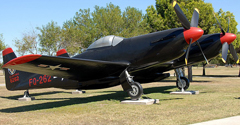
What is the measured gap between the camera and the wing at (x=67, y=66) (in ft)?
24.1

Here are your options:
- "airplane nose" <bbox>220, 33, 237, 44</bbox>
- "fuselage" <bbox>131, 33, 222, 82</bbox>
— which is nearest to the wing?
"fuselage" <bbox>131, 33, 222, 82</bbox>

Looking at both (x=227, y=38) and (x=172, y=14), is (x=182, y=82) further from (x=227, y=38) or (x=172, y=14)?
(x=172, y=14)

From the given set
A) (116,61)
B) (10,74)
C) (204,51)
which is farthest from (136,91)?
(10,74)

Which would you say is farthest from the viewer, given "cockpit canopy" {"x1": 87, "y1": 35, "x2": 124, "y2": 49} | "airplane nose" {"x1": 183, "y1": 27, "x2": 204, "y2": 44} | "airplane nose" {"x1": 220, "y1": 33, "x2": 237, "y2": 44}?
"airplane nose" {"x1": 220, "y1": 33, "x2": 237, "y2": 44}

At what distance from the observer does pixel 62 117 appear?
7.25 metres

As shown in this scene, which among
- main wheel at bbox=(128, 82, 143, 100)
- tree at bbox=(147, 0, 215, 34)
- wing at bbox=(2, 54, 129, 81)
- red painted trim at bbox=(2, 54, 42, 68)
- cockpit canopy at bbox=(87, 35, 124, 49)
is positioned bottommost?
main wheel at bbox=(128, 82, 143, 100)

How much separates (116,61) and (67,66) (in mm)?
2177

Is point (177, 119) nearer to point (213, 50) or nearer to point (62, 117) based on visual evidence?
point (62, 117)

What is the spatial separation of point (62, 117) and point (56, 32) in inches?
1010

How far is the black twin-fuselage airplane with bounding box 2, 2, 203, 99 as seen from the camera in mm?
8508

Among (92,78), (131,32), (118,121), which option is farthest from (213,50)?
(131,32)

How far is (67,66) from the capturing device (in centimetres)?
876

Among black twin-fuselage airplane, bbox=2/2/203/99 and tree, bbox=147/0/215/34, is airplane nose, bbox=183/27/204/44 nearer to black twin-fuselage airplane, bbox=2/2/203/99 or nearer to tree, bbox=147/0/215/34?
black twin-fuselage airplane, bbox=2/2/203/99

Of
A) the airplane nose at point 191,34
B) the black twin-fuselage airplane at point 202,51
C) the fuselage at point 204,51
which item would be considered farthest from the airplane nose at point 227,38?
the airplane nose at point 191,34
